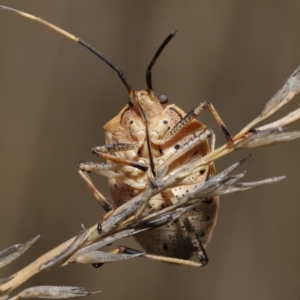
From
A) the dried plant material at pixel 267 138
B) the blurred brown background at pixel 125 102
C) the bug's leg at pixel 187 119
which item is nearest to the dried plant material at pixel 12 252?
the dried plant material at pixel 267 138

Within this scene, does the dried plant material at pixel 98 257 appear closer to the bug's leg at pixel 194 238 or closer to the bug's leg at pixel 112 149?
the bug's leg at pixel 112 149

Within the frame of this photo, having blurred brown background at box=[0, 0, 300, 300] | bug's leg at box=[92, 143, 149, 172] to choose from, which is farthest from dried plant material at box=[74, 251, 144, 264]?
blurred brown background at box=[0, 0, 300, 300]

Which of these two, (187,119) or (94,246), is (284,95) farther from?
(187,119)

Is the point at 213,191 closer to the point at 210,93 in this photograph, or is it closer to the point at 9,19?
the point at 210,93

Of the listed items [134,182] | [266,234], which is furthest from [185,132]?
[266,234]

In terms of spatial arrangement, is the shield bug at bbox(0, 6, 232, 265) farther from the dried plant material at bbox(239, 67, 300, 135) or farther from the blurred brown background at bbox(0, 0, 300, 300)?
the blurred brown background at bbox(0, 0, 300, 300)

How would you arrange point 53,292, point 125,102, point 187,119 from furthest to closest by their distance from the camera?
1. point 125,102
2. point 187,119
3. point 53,292

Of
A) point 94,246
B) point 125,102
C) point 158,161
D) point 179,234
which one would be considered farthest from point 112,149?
point 125,102
